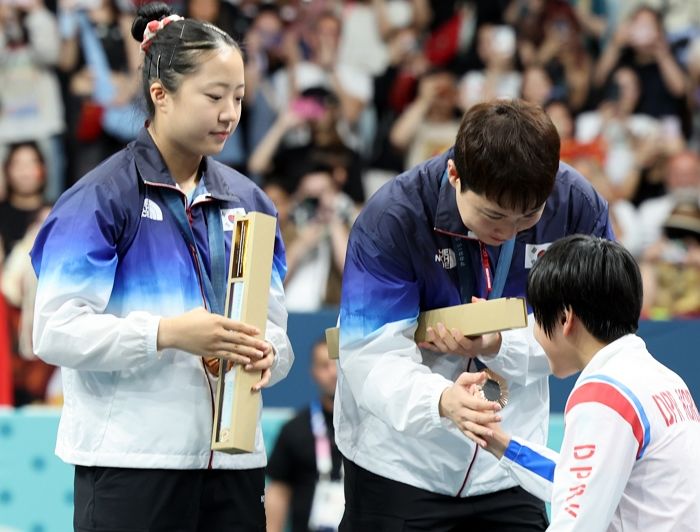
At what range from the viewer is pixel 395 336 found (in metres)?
3.42

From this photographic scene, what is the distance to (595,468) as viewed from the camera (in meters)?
2.73

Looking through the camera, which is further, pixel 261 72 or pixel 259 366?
pixel 261 72

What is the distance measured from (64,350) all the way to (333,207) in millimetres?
4666

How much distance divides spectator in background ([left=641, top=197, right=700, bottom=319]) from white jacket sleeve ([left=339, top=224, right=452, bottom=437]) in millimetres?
4016

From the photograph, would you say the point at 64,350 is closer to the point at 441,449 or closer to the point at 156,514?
the point at 156,514

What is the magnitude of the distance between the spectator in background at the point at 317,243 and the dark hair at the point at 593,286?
4.26 metres

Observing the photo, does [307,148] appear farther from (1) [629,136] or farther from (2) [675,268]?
(2) [675,268]

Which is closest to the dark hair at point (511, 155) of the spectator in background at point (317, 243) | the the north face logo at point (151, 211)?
the the north face logo at point (151, 211)

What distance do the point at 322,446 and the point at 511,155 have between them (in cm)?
255

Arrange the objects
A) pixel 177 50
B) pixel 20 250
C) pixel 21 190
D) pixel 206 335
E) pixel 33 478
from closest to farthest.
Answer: pixel 206 335
pixel 177 50
pixel 33 478
pixel 20 250
pixel 21 190

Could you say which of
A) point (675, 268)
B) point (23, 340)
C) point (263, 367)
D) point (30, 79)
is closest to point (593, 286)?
point (263, 367)

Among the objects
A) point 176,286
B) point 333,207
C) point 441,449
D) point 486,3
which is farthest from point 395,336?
point 486,3

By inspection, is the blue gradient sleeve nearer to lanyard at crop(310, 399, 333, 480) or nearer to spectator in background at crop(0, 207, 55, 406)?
lanyard at crop(310, 399, 333, 480)

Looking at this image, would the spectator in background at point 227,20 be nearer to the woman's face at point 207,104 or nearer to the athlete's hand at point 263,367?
the woman's face at point 207,104
